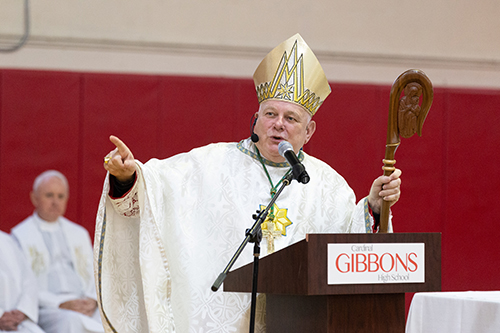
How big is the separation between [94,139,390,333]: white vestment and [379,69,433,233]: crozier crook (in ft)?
1.30

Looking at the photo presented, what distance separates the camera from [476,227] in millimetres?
5594

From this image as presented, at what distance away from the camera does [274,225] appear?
8.93ft

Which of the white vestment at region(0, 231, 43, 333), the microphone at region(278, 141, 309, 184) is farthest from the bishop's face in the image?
the white vestment at region(0, 231, 43, 333)

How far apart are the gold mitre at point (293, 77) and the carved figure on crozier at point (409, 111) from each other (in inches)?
26.2

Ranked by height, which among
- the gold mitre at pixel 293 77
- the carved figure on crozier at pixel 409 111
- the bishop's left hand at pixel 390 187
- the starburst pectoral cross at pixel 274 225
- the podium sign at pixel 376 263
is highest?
the gold mitre at pixel 293 77

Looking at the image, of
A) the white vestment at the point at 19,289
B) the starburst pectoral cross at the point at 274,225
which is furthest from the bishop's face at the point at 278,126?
the white vestment at the point at 19,289

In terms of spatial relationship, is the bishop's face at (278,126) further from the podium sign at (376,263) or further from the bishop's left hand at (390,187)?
the podium sign at (376,263)

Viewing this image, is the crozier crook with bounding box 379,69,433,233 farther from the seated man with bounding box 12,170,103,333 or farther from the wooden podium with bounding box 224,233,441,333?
the seated man with bounding box 12,170,103,333

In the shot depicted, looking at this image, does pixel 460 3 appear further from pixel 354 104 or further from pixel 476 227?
pixel 476 227

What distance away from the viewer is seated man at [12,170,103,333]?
4.70 m

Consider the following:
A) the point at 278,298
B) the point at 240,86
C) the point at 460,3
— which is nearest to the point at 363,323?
the point at 278,298

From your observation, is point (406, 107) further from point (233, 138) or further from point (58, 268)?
point (58, 268)

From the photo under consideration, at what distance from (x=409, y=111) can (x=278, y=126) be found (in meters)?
0.67

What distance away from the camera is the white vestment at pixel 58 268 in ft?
15.4
